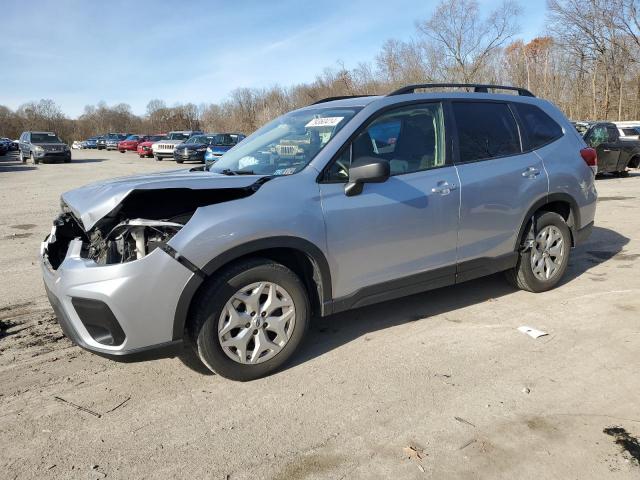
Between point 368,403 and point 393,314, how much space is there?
1477 millimetres

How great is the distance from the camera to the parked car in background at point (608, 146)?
14.5 m

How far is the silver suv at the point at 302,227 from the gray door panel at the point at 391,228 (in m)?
0.01

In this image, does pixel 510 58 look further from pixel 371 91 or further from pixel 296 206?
pixel 296 206

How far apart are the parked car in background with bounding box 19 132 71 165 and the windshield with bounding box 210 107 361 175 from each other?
29.7 metres

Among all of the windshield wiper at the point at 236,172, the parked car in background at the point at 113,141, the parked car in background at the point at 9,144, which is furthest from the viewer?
the parked car in background at the point at 9,144

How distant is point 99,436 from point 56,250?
161 centimetres

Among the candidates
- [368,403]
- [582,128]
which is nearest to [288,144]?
[368,403]

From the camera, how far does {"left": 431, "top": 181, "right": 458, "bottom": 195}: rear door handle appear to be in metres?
3.88

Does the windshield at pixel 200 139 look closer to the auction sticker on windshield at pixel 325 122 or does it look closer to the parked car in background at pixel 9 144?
the auction sticker on windshield at pixel 325 122

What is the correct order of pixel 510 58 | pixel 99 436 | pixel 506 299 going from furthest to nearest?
1. pixel 510 58
2. pixel 506 299
3. pixel 99 436

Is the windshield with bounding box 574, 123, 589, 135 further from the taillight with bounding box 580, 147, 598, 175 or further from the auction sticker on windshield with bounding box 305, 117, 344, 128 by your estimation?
the auction sticker on windshield with bounding box 305, 117, 344, 128

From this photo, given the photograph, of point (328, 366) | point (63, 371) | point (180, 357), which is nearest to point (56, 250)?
point (63, 371)

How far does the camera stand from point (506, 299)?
475 centimetres

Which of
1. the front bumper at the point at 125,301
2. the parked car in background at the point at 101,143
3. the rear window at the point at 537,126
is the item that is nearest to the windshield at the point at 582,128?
the rear window at the point at 537,126
